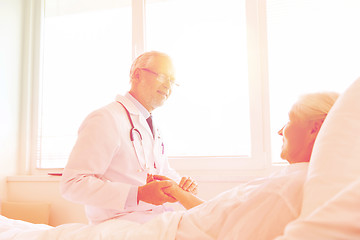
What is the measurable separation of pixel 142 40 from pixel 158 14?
25 centimetres

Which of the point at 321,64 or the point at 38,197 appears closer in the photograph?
the point at 321,64

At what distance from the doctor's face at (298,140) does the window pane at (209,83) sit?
133 cm

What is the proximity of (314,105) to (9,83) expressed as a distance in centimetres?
263

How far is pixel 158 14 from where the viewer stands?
2711mm

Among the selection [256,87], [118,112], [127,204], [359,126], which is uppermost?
[256,87]

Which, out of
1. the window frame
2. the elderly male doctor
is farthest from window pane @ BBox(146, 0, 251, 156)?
the elderly male doctor

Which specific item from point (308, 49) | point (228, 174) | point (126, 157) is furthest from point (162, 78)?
point (308, 49)

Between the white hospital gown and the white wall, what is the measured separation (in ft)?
7.61

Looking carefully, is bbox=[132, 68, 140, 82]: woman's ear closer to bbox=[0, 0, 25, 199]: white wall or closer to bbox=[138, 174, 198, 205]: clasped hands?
bbox=[138, 174, 198, 205]: clasped hands

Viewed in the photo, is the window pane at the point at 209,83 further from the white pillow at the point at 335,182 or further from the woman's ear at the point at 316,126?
the white pillow at the point at 335,182

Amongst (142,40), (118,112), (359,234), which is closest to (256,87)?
(142,40)

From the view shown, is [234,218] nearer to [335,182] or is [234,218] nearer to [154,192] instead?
[335,182]

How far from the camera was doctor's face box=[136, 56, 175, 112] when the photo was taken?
172 centimetres

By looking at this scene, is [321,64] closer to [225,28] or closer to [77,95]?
[225,28]
